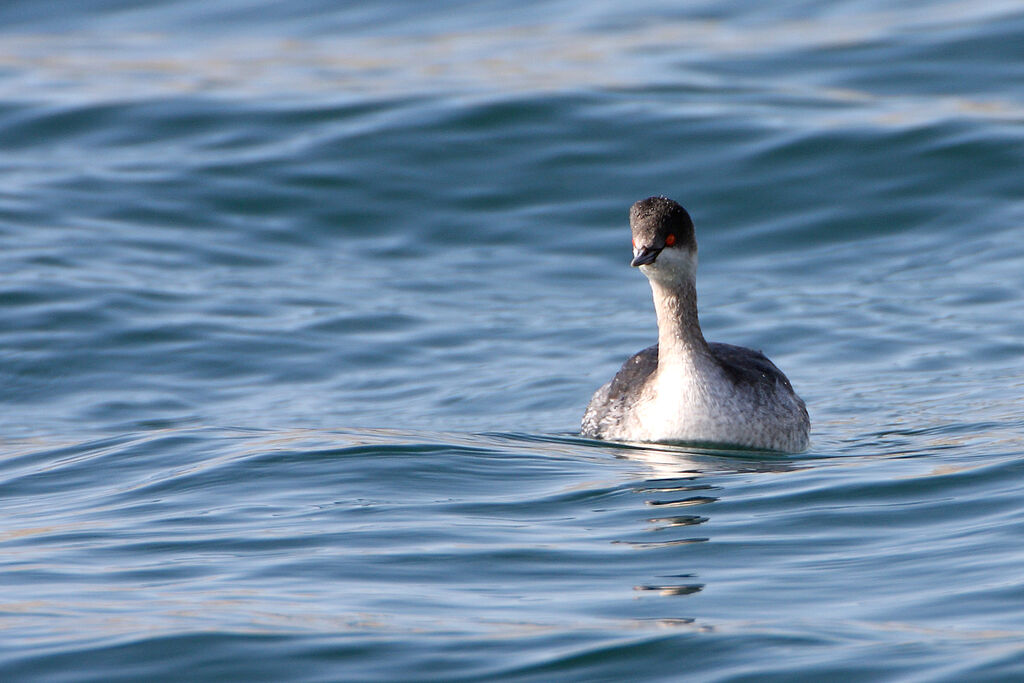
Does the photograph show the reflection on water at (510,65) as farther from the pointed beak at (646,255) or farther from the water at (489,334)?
the pointed beak at (646,255)

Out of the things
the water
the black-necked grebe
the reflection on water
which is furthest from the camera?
the reflection on water

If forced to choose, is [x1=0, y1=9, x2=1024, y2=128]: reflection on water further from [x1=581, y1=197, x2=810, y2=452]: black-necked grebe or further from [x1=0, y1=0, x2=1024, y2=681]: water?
[x1=581, y1=197, x2=810, y2=452]: black-necked grebe

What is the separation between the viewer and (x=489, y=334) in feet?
47.5

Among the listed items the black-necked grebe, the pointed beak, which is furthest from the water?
the pointed beak

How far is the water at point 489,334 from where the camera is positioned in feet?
20.0

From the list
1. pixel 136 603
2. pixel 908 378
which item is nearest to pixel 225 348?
pixel 908 378

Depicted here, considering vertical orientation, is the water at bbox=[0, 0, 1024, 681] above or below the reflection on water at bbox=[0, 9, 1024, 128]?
below

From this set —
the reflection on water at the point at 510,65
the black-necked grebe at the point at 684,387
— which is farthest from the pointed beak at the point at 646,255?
the reflection on water at the point at 510,65

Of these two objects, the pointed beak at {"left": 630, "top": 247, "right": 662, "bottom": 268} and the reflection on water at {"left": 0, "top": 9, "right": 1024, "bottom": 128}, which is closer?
the pointed beak at {"left": 630, "top": 247, "right": 662, "bottom": 268}

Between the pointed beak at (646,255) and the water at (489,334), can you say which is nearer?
the water at (489,334)

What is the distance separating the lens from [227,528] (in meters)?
7.74

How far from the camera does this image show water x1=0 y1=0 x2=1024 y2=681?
609cm

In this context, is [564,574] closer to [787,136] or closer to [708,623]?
[708,623]

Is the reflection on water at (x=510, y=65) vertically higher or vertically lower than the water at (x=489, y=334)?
higher
